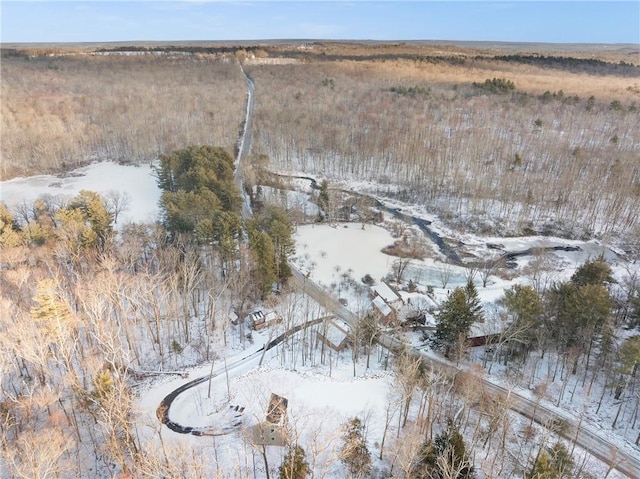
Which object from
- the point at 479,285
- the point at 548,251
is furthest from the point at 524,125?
the point at 479,285

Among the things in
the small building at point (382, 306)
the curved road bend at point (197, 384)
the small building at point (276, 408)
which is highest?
the small building at point (382, 306)

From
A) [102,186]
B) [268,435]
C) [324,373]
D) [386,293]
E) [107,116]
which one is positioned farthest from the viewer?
[107,116]

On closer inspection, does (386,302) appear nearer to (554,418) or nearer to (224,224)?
(554,418)

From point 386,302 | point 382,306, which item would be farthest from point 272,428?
point 386,302

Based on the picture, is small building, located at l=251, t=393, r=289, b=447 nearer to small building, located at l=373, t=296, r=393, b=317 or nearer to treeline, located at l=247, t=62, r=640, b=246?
small building, located at l=373, t=296, r=393, b=317

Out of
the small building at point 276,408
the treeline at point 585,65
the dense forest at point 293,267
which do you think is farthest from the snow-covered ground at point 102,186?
the treeline at point 585,65

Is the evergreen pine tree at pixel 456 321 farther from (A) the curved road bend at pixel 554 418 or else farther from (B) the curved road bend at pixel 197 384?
(B) the curved road bend at pixel 197 384
